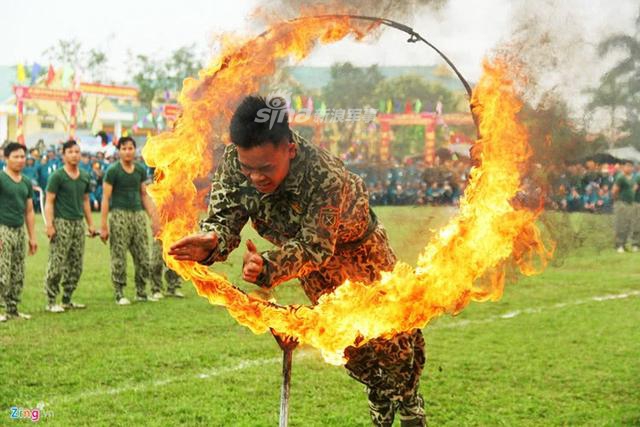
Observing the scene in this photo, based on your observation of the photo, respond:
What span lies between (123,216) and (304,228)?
7722 mm

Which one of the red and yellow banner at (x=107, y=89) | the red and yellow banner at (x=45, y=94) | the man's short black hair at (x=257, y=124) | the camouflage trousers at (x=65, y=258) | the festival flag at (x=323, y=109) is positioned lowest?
the camouflage trousers at (x=65, y=258)

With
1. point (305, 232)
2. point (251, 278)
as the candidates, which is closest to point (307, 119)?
point (305, 232)

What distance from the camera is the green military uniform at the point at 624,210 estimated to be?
1459 centimetres

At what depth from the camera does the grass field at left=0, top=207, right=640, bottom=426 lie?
20.4 ft

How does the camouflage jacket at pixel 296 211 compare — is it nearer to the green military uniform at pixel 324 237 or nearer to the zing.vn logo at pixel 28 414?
the green military uniform at pixel 324 237

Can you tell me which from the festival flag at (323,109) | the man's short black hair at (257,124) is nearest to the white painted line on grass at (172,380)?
the festival flag at (323,109)

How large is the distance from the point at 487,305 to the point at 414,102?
659cm

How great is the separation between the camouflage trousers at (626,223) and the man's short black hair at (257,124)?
12.6m

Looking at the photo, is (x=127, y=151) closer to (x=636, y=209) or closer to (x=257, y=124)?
(x=257, y=124)

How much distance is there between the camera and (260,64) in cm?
510

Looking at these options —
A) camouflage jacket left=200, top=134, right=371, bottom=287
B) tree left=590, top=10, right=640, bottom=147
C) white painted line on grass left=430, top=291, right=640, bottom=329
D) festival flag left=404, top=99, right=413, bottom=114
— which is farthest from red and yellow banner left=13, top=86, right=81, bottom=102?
camouflage jacket left=200, top=134, right=371, bottom=287

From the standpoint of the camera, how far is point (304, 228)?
4.21m

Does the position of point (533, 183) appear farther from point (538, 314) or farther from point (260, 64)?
point (538, 314)

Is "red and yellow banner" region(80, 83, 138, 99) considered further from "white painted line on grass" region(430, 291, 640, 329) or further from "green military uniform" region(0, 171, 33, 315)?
"white painted line on grass" region(430, 291, 640, 329)
